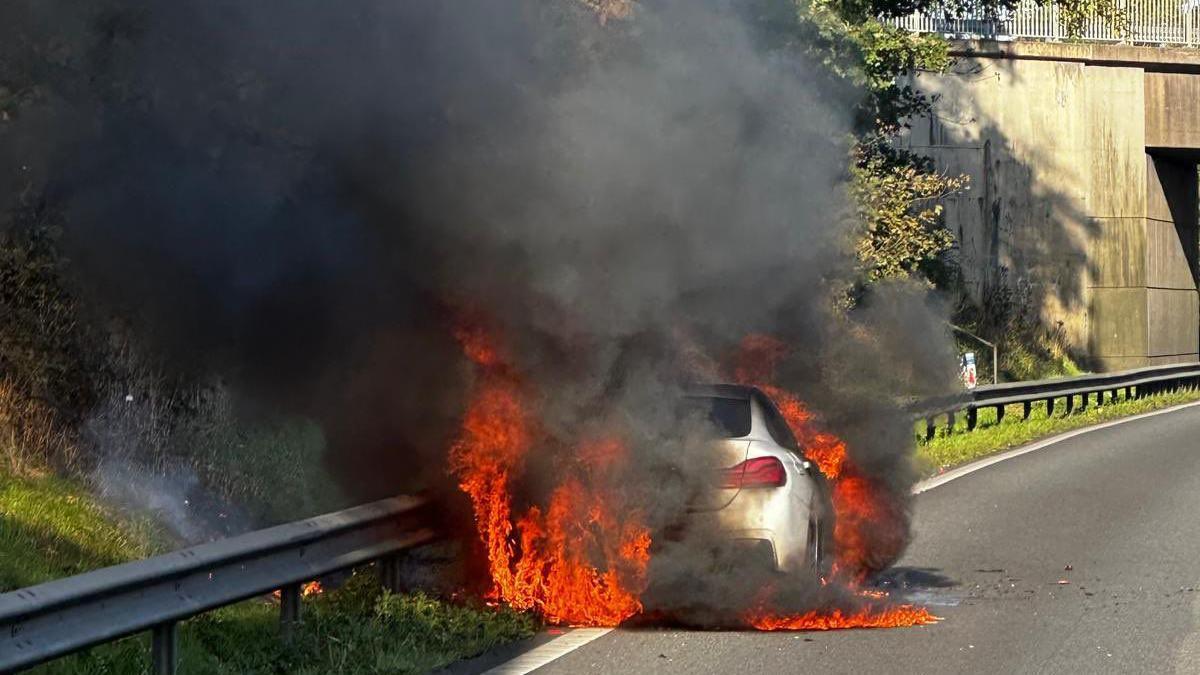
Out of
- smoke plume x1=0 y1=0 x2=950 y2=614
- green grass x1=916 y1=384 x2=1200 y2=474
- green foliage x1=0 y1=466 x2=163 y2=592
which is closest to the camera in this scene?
green foliage x1=0 y1=466 x2=163 y2=592

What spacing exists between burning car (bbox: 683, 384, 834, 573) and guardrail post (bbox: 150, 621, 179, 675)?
11.1 feet

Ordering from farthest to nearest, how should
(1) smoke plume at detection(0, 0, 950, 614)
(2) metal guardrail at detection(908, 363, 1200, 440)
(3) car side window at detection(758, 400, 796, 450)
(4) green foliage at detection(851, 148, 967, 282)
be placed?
(4) green foliage at detection(851, 148, 967, 282)
(2) metal guardrail at detection(908, 363, 1200, 440)
(3) car side window at detection(758, 400, 796, 450)
(1) smoke plume at detection(0, 0, 950, 614)

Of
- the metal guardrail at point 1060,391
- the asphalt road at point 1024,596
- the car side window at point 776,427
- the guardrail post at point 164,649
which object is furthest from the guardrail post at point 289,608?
the metal guardrail at point 1060,391

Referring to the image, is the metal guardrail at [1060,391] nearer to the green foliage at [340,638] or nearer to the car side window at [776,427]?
the car side window at [776,427]

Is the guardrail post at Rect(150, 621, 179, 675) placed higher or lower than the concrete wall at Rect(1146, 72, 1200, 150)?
lower

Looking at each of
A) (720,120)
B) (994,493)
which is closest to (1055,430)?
(994,493)

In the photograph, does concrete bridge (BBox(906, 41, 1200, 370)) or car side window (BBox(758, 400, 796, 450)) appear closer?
car side window (BBox(758, 400, 796, 450))

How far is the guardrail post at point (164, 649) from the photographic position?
24.4ft

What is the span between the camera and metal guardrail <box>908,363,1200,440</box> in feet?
70.3

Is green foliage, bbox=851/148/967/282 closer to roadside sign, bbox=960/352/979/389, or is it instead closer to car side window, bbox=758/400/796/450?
roadside sign, bbox=960/352/979/389

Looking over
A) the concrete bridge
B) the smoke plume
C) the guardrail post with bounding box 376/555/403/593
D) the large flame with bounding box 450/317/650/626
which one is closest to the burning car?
the smoke plume

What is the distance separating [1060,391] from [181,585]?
24.2m

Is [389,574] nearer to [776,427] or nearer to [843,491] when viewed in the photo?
[776,427]

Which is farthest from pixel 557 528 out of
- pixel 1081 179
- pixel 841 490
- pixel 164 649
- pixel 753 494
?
pixel 1081 179
